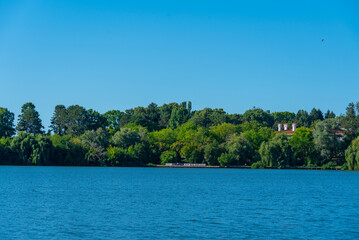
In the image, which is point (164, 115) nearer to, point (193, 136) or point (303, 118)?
point (193, 136)

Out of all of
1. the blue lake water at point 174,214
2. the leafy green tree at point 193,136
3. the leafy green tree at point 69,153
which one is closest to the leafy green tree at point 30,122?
the leafy green tree at point 69,153

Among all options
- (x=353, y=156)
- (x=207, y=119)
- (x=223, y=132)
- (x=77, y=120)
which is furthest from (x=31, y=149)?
(x=207, y=119)

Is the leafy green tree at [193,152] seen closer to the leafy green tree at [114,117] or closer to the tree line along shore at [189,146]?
the tree line along shore at [189,146]

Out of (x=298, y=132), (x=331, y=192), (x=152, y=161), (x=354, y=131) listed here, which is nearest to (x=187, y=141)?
(x=152, y=161)

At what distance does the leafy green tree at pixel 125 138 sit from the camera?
102062 millimetres

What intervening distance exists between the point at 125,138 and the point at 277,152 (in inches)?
1215

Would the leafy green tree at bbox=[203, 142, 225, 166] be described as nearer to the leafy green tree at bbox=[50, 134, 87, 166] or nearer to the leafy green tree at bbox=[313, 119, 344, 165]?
the leafy green tree at bbox=[313, 119, 344, 165]

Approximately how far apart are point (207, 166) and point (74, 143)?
26376mm

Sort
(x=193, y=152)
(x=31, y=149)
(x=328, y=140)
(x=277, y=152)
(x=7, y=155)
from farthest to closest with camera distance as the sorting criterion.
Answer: (x=193, y=152) → (x=7, y=155) → (x=328, y=140) → (x=31, y=149) → (x=277, y=152)

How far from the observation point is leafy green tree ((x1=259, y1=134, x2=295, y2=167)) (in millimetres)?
90719

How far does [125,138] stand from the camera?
103 m

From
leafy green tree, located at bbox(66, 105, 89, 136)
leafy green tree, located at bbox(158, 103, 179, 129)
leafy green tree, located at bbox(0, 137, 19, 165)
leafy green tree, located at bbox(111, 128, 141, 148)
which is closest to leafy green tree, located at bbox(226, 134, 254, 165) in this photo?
leafy green tree, located at bbox(111, 128, 141, 148)

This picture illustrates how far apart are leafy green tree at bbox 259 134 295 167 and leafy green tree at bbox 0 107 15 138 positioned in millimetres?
57414

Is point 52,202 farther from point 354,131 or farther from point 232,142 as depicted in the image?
point 354,131
